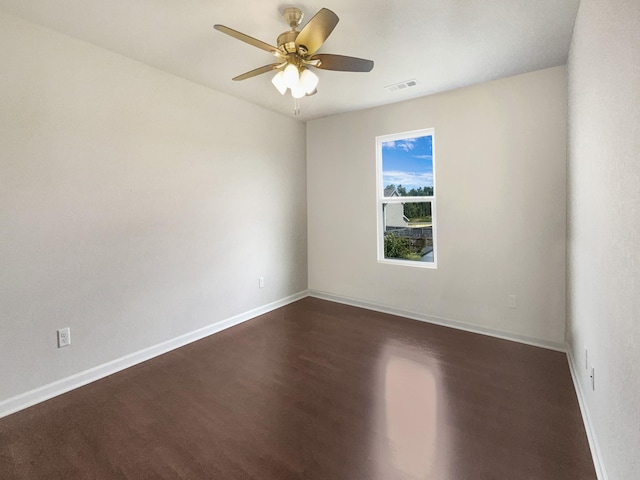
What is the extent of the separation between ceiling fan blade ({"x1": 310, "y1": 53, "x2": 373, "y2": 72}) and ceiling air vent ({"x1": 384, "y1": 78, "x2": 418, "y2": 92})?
1.18 metres

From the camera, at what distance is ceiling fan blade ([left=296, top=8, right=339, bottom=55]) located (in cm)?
161

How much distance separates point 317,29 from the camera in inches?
68.0

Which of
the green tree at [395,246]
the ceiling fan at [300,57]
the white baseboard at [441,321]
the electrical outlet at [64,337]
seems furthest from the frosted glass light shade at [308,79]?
the white baseboard at [441,321]

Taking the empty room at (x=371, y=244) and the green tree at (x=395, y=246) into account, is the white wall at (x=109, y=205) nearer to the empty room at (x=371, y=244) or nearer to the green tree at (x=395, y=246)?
the empty room at (x=371, y=244)

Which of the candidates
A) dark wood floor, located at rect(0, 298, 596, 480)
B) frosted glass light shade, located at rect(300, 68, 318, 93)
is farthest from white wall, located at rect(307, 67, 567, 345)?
frosted glass light shade, located at rect(300, 68, 318, 93)

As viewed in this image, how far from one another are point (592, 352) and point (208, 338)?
307 cm

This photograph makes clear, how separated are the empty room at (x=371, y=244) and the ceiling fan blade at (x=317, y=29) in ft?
0.05

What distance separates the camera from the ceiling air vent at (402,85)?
3004mm

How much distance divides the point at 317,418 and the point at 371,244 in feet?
7.86

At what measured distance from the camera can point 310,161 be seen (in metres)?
4.45

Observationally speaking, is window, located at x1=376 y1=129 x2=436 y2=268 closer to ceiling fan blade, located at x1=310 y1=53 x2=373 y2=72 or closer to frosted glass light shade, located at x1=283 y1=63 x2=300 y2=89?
ceiling fan blade, located at x1=310 y1=53 x2=373 y2=72

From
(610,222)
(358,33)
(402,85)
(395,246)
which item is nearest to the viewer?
(610,222)

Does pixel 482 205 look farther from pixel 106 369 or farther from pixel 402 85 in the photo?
pixel 106 369

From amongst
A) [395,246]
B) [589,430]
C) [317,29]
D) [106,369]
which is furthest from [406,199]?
[106,369]
